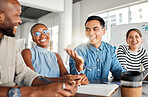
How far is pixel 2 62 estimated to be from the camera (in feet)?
3.23

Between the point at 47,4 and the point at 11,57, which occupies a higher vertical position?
the point at 47,4

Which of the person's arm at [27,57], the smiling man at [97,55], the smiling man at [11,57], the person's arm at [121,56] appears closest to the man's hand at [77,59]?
the smiling man at [97,55]

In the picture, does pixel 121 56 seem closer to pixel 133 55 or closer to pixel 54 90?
pixel 133 55

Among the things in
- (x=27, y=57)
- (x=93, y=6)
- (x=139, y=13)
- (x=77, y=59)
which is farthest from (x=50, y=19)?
(x=77, y=59)

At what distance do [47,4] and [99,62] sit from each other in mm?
4824

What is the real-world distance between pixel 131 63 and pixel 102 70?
1.07m

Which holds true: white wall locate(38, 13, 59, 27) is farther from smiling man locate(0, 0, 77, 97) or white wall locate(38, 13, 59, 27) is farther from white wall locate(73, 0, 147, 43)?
smiling man locate(0, 0, 77, 97)

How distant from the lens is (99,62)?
175 centimetres

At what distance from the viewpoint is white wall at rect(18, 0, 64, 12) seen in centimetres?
547

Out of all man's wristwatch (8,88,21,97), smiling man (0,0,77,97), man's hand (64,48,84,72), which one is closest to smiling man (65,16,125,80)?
man's hand (64,48,84,72)

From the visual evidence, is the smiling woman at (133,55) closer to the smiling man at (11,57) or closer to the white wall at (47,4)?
the smiling man at (11,57)

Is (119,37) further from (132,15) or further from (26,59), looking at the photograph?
(26,59)

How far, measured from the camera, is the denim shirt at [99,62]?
1.72 m

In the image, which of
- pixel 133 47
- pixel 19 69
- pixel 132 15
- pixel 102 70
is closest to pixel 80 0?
pixel 132 15
